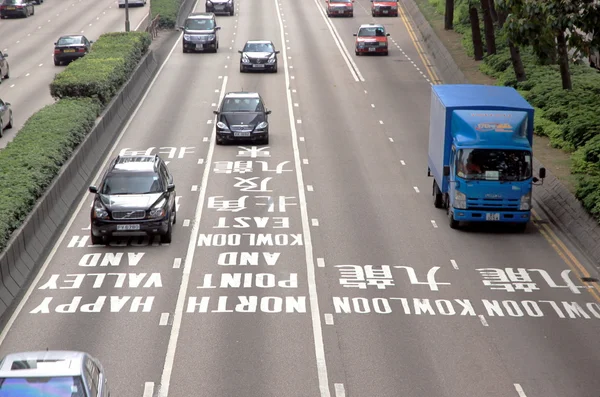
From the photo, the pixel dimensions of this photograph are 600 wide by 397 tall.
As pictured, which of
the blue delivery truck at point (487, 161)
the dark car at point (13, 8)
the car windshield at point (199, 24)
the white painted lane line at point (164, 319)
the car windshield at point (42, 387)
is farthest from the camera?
the dark car at point (13, 8)

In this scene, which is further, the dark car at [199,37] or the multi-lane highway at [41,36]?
the dark car at [199,37]

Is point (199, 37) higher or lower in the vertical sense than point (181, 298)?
lower

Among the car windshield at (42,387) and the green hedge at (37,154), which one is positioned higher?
the car windshield at (42,387)

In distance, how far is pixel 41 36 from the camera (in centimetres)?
7075

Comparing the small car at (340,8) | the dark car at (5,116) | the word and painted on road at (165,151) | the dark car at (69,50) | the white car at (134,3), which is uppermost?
the dark car at (5,116)

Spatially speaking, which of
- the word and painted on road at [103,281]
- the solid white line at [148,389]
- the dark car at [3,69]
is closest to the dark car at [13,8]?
the dark car at [3,69]

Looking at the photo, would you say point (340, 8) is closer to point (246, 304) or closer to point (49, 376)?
point (246, 304)

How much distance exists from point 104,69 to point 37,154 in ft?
48.0

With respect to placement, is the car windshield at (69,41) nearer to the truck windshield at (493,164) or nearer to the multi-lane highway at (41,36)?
the multi-lane highway at (41,36)

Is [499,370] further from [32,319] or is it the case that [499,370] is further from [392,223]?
[392,223]

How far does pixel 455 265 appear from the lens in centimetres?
2500

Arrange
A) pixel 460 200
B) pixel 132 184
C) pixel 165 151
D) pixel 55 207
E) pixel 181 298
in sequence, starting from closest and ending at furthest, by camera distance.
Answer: pixel 181 298 → pixel 132 184 → pixel 460 200 → pixel 55 207 → pixel 165 151

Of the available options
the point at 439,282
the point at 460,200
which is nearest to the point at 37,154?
the point at 460,200

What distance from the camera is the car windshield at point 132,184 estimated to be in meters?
26.9
